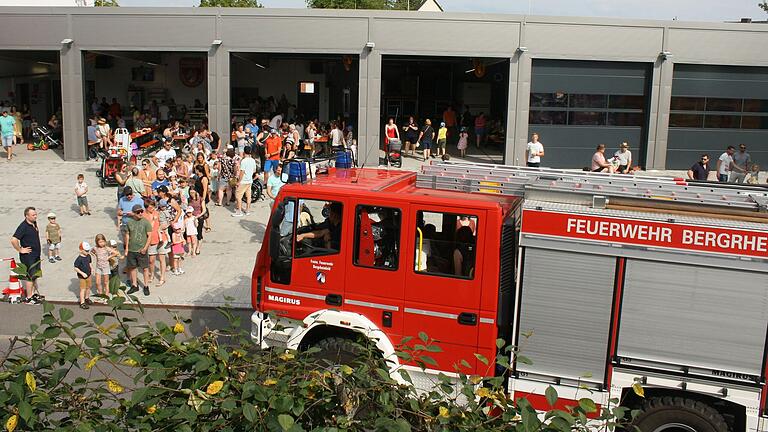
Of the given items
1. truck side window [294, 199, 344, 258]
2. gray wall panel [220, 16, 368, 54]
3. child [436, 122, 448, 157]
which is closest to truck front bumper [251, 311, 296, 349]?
truck side window [294, 199, 344, 258]

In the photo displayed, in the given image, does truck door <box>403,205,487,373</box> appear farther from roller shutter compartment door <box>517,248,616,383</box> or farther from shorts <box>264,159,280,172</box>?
shorts <box>264,159,280,172</box>

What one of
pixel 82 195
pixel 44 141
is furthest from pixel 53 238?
pixel 44 141

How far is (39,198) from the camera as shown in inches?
842

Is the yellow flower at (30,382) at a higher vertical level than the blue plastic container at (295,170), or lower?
lower

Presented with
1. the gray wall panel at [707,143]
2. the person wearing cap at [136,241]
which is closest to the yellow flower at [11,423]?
the person wearing cap at [136,241]

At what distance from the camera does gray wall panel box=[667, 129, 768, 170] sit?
27859mm

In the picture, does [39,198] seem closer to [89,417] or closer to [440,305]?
[440,305]

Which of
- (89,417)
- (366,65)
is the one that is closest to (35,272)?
(89,417)

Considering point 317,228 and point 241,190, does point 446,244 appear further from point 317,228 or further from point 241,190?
point 241,190

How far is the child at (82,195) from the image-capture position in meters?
19.1

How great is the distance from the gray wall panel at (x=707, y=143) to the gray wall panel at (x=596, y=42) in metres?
3.22

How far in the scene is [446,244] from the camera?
26.5ft

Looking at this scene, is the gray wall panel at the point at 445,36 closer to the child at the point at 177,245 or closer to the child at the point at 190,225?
the child at the point at 190,225

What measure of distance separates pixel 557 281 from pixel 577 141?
2099cm
